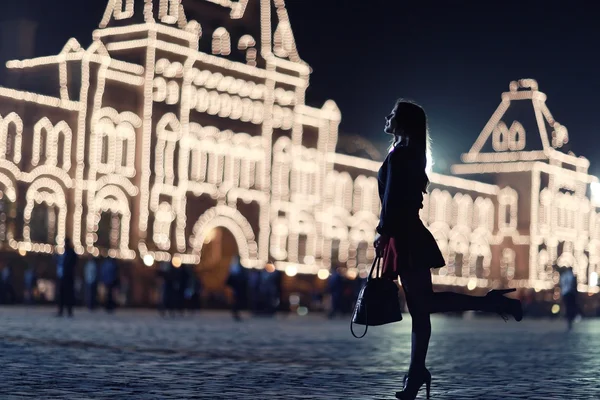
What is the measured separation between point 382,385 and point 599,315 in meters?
58.9

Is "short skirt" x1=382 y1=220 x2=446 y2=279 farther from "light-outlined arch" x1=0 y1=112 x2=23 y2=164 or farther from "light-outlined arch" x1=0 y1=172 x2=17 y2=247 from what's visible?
"light-outlined arch" x1=0 y1=112 x2=23 y2=164

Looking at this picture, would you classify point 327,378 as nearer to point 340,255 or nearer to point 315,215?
point 315,215

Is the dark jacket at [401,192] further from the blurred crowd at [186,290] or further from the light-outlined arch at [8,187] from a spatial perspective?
the light-outlined arch at [8,187]

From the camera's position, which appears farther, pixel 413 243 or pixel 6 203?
pixel 6 203

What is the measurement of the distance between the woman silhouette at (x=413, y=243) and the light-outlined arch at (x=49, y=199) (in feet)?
145

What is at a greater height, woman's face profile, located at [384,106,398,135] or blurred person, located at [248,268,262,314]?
woman's face profile, located at [384,106,398,135]

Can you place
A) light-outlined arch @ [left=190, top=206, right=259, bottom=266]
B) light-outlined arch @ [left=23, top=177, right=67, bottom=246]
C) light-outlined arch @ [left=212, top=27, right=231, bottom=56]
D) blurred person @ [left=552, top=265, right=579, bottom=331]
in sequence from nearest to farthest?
blurred person @ [left=552, top=265, right=579, bottom=331], light-outlined arch @ [left=23, top=177, right=67, bottom=246], light-outlined arch @ [left=190, top=206, right=259, bottom=266], light-outlined arch @ [left=212, top=27, right=231, bottom=56]

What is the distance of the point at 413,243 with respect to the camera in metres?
7.42

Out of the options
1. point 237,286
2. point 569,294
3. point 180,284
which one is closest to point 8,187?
point 180,284

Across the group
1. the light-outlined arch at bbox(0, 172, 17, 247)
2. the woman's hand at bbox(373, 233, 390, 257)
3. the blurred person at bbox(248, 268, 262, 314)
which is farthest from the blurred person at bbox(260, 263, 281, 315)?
the woman's hand at bbox(373, 233, 390, 257)

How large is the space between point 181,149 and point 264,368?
46925 millimetres

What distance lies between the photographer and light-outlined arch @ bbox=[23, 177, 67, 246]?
50750mm

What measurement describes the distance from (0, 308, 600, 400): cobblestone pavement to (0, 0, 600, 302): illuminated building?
83.4 feet

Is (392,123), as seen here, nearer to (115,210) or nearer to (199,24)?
(115,210)
